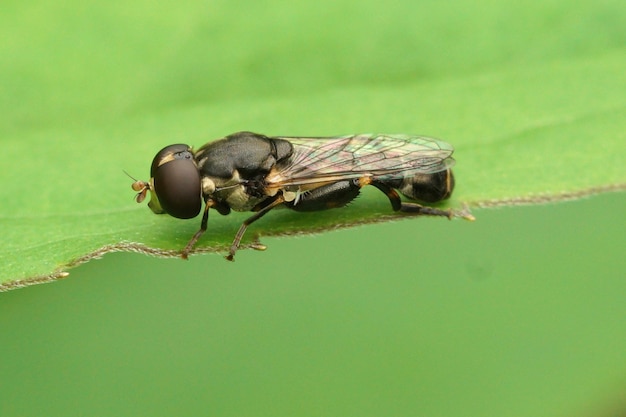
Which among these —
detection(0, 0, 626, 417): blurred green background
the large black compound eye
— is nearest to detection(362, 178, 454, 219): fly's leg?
detection(0, 0, 626, 417): blurred green background

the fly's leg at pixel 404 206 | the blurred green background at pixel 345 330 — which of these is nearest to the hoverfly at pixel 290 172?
the fly's leg at pixel 404 206

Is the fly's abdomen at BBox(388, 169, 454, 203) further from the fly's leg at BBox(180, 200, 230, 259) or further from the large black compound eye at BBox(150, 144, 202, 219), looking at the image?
the large black compound eye at BBox(150, 144, 202, 219)

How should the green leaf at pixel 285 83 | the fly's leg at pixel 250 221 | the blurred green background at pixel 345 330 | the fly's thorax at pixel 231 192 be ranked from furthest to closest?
the green leaf at pixel 285 83, the fly's thorax at pixel 231 192, the fly's leg at pixel 250 221, the blurred green background at pixel 345 330

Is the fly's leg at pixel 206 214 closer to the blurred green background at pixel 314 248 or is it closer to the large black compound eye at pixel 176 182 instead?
the large black compound eye at pixel 176 182

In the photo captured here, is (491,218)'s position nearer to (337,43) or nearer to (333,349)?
(333,349)

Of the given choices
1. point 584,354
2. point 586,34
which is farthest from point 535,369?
point 586,34

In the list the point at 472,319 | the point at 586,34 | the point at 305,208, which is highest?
the point at 586,34
